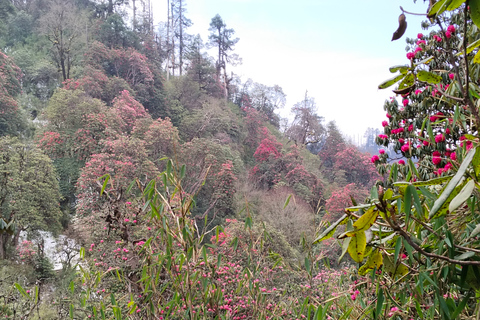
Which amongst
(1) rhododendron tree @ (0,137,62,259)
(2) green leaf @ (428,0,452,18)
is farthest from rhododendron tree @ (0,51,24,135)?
(2) green leaf @ (428,0,452,18)

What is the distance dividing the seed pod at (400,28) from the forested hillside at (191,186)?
11 cm

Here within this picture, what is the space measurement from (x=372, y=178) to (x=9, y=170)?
11.0 metres

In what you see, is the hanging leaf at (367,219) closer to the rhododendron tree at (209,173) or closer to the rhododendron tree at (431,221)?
the rhododendron tree at (431,221)

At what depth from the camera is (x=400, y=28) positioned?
376 millimetres

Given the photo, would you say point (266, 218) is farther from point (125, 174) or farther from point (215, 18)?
point (215, 18)

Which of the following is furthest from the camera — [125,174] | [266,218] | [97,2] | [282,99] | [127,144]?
[282,99]

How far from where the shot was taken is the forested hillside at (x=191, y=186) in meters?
0.57

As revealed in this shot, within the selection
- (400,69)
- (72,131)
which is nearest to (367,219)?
(400,69)

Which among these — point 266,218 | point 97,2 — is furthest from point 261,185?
point 97,2

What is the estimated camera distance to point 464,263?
336mm

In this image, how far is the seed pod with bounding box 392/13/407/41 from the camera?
37 centimetres

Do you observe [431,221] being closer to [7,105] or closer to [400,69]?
[400,69]

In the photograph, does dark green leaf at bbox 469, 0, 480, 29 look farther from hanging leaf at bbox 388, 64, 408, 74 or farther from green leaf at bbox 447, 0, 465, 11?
hanging leaf at bbox 388, 64, 408, 74

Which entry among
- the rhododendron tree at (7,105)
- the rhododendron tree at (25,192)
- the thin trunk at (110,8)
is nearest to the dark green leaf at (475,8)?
the rhododendron tree at (25,192)
